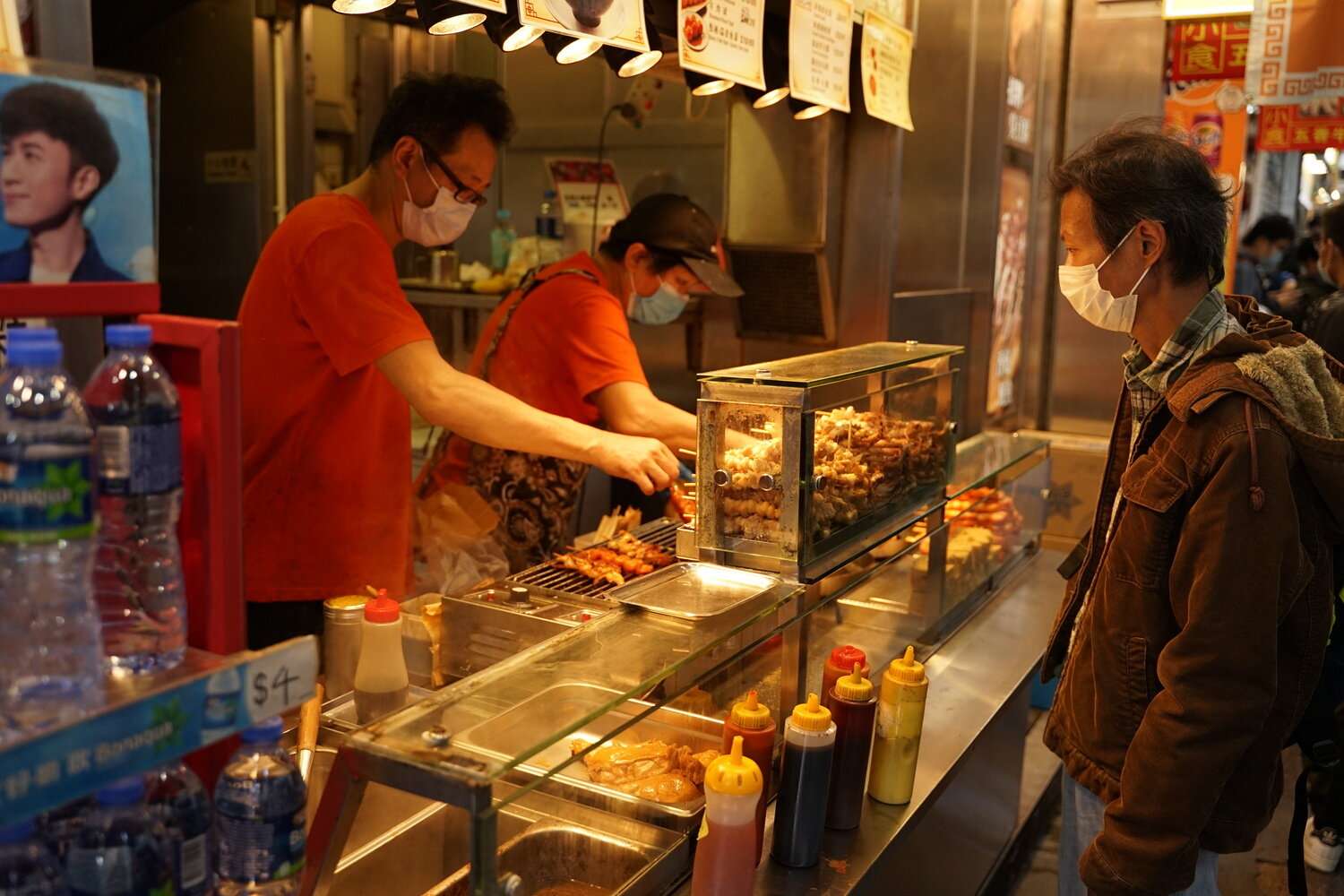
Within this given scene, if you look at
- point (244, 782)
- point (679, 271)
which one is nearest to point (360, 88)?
point (679, 271)

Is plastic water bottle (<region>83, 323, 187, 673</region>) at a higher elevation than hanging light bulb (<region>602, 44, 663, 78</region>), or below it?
below

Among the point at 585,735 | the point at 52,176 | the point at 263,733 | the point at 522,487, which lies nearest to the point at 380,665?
the point at 585,735

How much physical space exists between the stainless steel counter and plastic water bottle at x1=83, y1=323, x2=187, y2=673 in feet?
3.80

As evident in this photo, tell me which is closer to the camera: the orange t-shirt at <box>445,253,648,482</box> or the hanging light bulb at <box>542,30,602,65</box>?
the hanging light bulb at <box>542,30,602,65</box>

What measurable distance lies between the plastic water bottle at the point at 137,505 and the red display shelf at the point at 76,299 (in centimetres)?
5

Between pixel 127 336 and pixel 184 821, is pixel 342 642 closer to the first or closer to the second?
pixel 184 821

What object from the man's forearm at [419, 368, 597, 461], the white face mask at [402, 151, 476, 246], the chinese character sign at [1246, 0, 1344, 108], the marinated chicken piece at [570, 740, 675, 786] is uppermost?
the chinese character sign at [1246, 0, 1344, 108]

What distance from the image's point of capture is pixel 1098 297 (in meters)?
2.32

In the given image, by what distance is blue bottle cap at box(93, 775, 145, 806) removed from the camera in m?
1.22

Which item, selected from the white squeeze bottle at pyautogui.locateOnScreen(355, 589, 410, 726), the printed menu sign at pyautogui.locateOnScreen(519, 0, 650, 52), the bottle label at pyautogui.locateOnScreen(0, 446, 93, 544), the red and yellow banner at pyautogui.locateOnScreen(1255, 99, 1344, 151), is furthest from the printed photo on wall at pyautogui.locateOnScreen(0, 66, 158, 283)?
the red and yellow banner at pyautogui.locateOnScreen(1255, 99, 1344, 151)

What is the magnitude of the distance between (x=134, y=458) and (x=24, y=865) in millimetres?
415

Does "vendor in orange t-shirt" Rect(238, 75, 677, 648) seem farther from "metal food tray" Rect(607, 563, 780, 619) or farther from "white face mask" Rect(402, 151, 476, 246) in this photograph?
"metal food tray" Rect(607, 563, 780, 619)

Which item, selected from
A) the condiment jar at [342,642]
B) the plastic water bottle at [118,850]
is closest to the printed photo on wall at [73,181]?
the plastic water bottle at [118,850]

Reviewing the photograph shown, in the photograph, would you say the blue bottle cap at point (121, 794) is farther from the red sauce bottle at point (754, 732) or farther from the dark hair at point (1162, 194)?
the dark hair at point (1162, 194)
